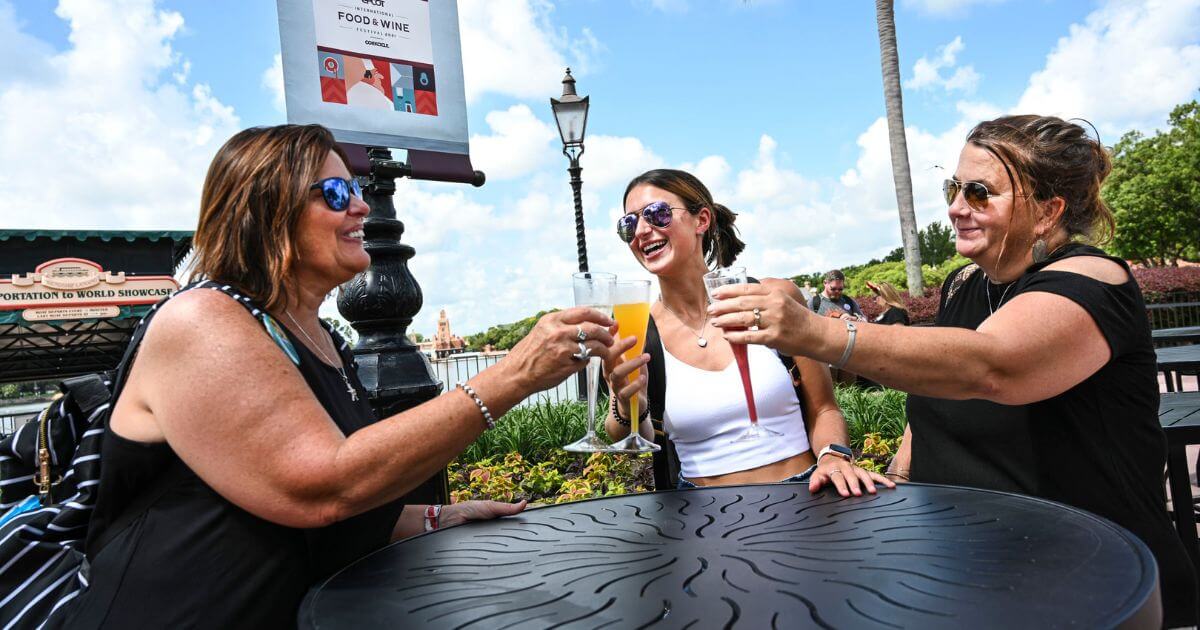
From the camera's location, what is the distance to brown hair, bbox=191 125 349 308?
5.51ft

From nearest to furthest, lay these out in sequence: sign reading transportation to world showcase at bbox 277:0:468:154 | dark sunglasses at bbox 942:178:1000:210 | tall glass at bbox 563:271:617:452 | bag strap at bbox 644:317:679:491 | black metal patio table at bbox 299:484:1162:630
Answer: black metal patio table at bbox 299:484:1162:630 < tall glass at bbox 563:271:617:452 < dark sunglasses at bbox 942:178:1000:210 < bag strap at bbox 644:317:679:491 < sign reading transportation to world showcase at bbox 277:0:468:154

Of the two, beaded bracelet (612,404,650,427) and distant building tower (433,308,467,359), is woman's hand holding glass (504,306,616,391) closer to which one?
beaded bracelet (612,404,650,427)

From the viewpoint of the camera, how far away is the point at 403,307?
358 centimetres

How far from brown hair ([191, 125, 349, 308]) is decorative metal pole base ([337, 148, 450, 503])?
166cm

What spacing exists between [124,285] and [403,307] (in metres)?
21.4

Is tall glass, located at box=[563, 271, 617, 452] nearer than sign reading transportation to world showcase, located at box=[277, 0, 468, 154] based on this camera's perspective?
Yes

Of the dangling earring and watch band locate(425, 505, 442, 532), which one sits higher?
the dangling earring

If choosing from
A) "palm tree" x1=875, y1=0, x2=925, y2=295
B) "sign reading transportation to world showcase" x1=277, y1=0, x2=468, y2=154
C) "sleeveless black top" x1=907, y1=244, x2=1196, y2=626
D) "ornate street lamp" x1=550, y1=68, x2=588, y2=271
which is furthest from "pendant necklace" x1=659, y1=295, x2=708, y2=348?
"palm tree" x1=875, y1=0, x2=925, y2=295

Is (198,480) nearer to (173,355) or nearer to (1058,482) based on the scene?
(173,355)

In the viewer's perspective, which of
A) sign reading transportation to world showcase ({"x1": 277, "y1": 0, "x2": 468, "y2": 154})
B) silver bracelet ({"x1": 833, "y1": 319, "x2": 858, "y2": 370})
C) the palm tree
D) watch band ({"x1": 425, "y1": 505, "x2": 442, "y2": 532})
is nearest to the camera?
silver bracelet ({"x1": 833, "y1": 319, "x2": 858, "y2": 370})

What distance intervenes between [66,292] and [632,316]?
2284cm

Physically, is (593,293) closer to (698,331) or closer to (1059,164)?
(698,331)

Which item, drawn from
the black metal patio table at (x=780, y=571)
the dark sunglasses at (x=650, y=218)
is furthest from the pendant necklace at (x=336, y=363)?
the dark sunglasses at (x=650, y=218)

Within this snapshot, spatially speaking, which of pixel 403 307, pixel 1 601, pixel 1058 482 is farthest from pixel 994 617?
pixel 403 307
